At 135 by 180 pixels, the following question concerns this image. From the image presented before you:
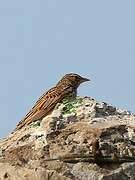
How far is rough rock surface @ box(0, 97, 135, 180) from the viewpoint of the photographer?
659 cm

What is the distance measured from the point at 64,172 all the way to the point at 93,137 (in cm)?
94

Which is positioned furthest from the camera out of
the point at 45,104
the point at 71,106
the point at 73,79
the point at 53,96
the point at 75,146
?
the point at 73,79

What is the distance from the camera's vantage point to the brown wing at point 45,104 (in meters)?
10.9

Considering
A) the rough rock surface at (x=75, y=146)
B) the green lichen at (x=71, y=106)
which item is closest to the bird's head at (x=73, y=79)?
the green lichen at (x=71, y=106)

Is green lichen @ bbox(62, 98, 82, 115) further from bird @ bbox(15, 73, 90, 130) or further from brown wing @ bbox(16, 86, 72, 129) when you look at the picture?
brown wing @ bbox(16, 86, 72, 129)

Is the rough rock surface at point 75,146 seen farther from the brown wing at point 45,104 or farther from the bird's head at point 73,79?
the bird's head at point 73,79

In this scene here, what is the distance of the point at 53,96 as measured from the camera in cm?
1312

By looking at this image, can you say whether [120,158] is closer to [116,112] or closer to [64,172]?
[64,172]

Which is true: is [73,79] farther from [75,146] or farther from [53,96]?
[75,146]

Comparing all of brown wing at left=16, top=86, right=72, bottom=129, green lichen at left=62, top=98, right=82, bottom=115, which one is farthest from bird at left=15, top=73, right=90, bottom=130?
green lichen at left=62, top=98, right=82, bottom=115

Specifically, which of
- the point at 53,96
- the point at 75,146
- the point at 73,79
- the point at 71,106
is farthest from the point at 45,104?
the point at 75,146

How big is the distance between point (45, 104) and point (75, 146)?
5051mm

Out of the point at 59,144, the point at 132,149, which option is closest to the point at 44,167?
the point at 59,144

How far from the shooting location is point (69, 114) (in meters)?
8.25
